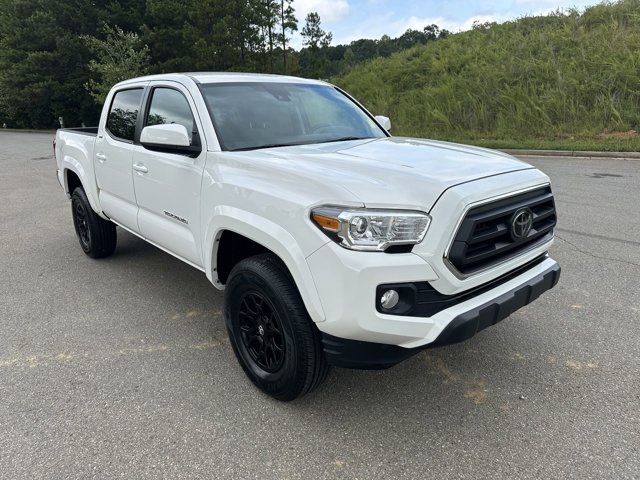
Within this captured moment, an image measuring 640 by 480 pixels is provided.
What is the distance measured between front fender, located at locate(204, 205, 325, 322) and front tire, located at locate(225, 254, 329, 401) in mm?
111

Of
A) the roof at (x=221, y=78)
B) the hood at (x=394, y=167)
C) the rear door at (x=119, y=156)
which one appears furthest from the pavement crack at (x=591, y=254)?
the rear door at (x=119, y=156)

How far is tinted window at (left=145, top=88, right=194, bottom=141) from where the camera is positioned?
338cm

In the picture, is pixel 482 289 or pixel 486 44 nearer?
pixel 482 289

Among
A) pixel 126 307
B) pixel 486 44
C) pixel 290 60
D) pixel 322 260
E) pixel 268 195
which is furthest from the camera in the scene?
pixel 290 60

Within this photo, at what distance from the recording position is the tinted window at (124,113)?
4121 mm

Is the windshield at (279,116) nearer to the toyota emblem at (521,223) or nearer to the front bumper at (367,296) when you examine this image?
the front bumper at (367,296)

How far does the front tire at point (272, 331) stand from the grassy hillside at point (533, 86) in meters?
12.2

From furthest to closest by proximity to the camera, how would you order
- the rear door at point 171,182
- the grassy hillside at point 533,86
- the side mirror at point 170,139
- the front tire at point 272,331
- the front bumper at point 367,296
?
the grassy hillside at point 533,86, the rear door at point 171,182, the side mirror at point 170,139, the front tire at point 272,331, the front bumper at point 367,296

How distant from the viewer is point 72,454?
7.72 ft

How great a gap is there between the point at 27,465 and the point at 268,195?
1.79m

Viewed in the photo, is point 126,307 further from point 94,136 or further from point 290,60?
point 290,60

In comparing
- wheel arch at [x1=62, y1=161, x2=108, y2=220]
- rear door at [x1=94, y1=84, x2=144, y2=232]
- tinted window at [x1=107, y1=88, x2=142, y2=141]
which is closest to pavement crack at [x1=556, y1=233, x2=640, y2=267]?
rear door at [x1=94, y1=84, x2=144, y2=232]

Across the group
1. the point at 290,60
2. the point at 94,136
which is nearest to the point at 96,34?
the point at 290,60

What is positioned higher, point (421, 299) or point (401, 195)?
point (401, 195)
